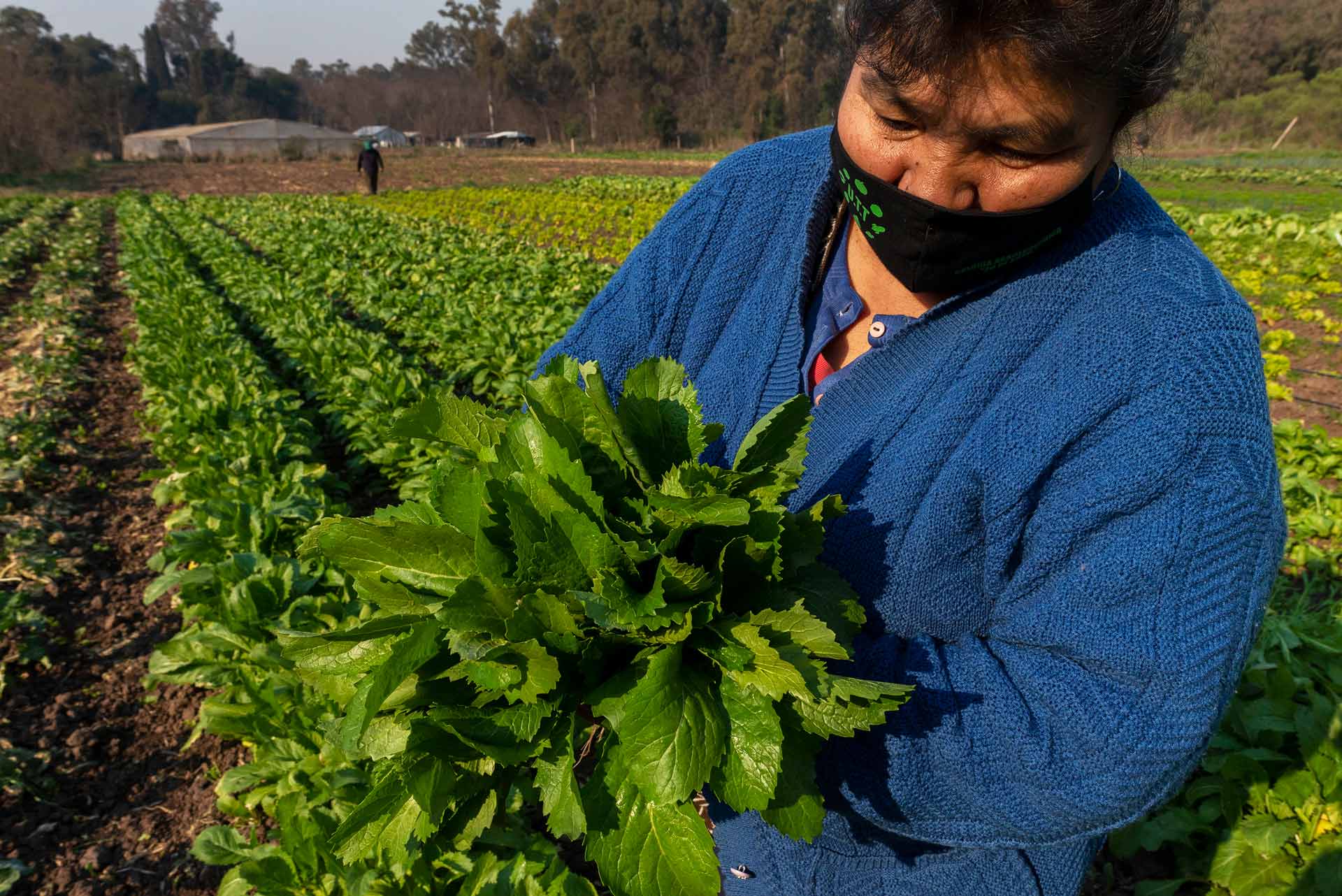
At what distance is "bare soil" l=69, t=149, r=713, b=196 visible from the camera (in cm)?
3753

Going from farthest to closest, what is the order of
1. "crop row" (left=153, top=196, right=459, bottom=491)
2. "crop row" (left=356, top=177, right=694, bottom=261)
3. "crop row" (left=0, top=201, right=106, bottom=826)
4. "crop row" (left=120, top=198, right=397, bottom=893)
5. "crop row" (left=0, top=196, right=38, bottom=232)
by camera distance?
"crop row" (left=0, top=196, right=38, bottom=232) < "crop row" (left=356, top=177, right=694, bottom=261) < "crop row" (left=153, top=196, right=459, bottom=491) < "crop row" (left=0, top=201, right=106, bottom=826) < "crop row" (left=120, top=198, right=397, bottom=893)

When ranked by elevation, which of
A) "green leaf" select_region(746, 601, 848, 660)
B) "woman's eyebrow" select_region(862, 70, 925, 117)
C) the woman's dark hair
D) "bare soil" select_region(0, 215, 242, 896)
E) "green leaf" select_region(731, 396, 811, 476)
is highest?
the woman's dark hair

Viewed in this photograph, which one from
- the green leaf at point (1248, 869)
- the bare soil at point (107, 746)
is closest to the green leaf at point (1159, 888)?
the green leaf at point (1248, 869)

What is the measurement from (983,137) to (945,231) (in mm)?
157

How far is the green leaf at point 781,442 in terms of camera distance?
3.99 ft

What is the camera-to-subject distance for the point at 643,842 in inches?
44.3

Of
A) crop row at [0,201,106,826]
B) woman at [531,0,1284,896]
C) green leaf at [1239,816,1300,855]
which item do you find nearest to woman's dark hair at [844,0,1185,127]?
woman at [531,0,1284,896]

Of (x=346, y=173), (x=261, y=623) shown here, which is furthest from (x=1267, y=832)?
(x=346, y=173)

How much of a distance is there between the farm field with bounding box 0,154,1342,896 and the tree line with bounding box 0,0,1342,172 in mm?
34428

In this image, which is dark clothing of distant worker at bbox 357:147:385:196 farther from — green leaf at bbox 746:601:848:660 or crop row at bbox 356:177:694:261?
green leaf at bbox 746:601:848:660

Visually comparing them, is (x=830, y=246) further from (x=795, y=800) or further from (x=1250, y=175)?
(x=1250, y=175)

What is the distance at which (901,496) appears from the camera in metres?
1.32

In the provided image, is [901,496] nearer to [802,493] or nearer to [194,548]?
[802,493]

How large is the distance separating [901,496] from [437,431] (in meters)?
0.78
